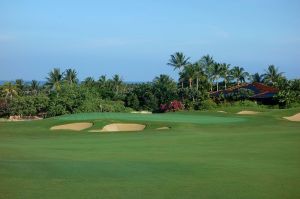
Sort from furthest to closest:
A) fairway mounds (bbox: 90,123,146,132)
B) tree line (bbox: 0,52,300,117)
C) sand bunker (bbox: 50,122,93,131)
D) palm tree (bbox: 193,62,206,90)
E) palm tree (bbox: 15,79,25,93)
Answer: palm tree (bbox: 15,79,25,93), palm tree (bbox: 193,62,206,90), tree line (bbox: 0,52,300,117), sand bunker (bbox: 50,122,93,131), fairway mounds (bbox: 90,123,146,132)

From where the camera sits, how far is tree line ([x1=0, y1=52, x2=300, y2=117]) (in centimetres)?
6494

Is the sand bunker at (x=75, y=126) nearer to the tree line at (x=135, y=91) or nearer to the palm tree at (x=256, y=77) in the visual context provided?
the tree line at (x=135, y=91)

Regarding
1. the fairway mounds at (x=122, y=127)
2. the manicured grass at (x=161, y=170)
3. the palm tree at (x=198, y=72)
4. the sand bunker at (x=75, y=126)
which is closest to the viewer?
the manicured grass at (x=161, y=170)

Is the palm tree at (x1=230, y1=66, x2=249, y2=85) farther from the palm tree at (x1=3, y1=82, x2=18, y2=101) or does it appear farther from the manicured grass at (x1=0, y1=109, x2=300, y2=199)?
the manicured grass at (x1=0, y1=109, x2=300, y2=199)

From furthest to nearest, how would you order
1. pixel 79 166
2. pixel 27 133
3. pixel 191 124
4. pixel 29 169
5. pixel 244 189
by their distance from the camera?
pixel 191 124
pixel 27 133
pixel 79 166
pixel 29 169
pixel 244 189

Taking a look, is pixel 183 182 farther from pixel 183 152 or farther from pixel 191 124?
pixel 191 124

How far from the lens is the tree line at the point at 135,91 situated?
Result: 64938 mm

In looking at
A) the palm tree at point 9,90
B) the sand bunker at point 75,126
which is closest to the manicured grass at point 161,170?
the sand bunker at point 75,126

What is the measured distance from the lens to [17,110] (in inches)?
3278

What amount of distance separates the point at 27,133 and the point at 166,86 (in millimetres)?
63067

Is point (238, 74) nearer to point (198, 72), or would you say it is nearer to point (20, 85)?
point (198, 72)

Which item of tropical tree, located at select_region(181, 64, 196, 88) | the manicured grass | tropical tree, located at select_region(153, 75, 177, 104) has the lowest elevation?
the manicured grass

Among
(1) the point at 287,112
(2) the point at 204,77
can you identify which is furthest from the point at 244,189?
(2) the point at 204,77

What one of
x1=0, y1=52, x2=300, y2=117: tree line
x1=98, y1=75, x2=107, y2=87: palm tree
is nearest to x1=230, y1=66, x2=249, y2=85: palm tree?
x1=0, y1=52, x2=300, y2=117: tree line
